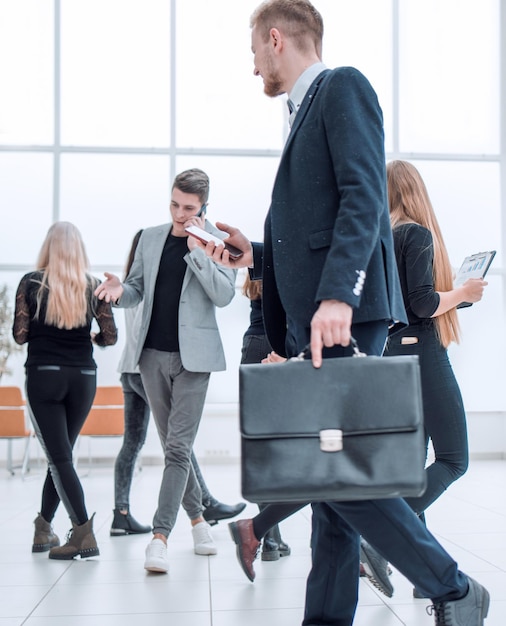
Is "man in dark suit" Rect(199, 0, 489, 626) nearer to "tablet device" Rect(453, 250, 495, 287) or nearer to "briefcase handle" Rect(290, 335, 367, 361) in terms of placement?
"briefcase handle" Rect(290, 335, 367, 361)

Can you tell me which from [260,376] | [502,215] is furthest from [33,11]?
[260,376]

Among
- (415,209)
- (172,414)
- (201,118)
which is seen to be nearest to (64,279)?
(172,414)

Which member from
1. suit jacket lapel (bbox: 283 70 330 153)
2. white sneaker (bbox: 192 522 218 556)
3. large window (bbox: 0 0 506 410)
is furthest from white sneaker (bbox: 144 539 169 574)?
large window (bbox: 0 0 506 410)

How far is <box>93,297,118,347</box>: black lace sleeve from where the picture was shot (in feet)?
10.6

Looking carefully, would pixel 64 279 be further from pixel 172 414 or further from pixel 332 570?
pixel 332 570

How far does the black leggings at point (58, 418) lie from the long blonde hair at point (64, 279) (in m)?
0.21

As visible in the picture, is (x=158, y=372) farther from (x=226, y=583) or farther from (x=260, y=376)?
(x=260, y=376)

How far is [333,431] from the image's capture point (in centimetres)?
144

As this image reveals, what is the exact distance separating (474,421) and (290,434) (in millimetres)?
6807

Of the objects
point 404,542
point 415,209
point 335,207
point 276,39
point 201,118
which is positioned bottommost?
point 404,542

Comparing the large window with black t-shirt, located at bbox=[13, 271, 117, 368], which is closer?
black t-shirt, located at bbox=[13, 271, 117, 368]

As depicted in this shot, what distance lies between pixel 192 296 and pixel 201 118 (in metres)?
5.31

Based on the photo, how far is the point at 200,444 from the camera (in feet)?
24.6

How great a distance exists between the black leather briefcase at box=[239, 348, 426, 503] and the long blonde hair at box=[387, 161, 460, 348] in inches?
42.4
